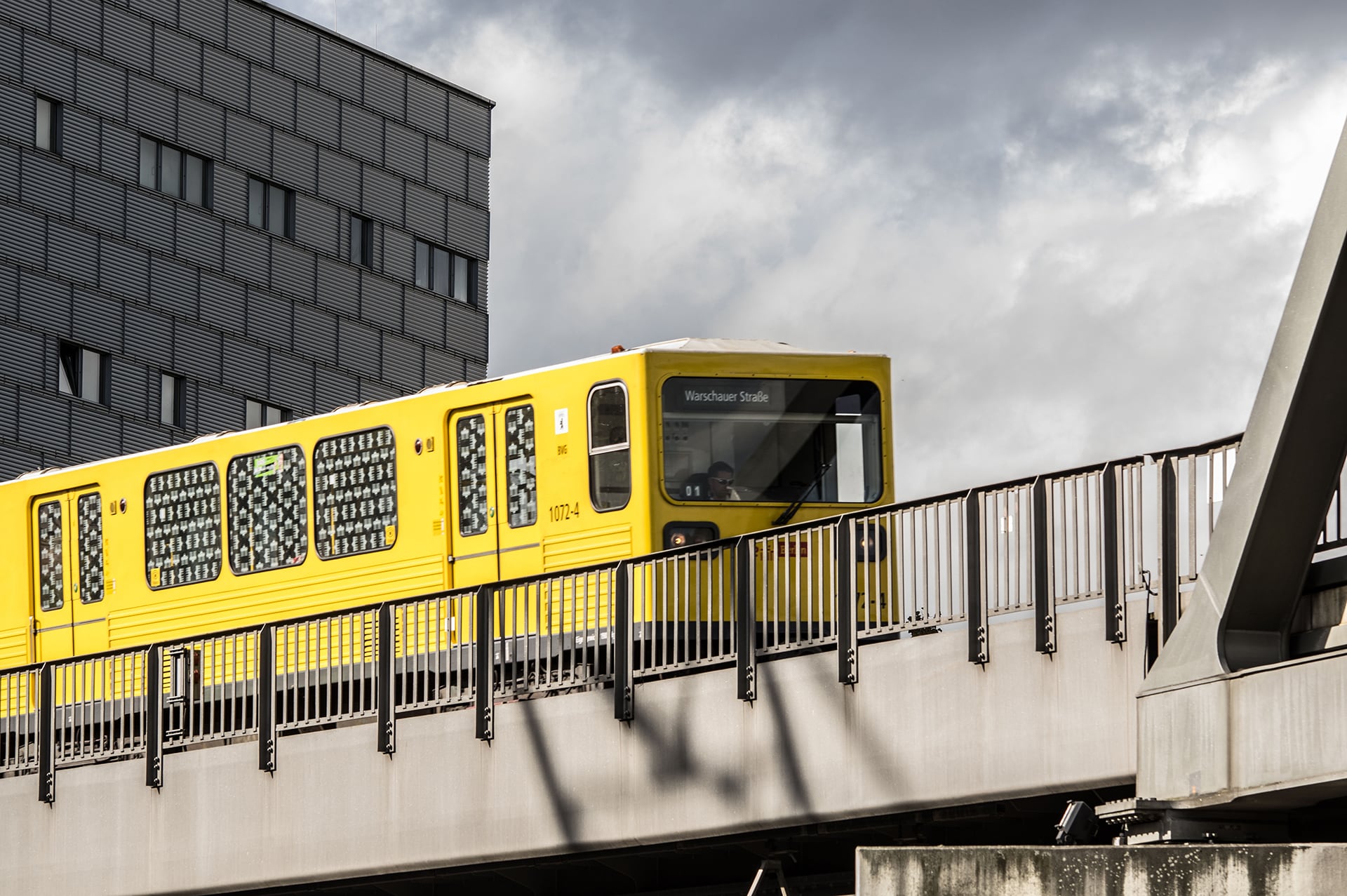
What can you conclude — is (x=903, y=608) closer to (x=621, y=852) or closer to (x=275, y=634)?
(x=621, y=852)

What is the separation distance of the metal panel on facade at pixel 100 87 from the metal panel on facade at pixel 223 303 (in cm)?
455

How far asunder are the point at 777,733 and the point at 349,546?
24.8 feet

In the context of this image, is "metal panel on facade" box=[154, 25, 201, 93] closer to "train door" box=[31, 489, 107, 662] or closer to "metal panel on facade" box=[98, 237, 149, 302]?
"metal panel on facade" box=[98, 237, 149, 302]

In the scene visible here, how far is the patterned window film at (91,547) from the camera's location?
2477 centimetres

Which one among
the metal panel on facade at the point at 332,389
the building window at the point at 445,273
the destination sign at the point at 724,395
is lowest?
the destination sign at the point at 724,395

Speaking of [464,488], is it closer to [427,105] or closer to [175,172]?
[175,172]

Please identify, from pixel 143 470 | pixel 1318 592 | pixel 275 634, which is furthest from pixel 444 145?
pixel 1318 592

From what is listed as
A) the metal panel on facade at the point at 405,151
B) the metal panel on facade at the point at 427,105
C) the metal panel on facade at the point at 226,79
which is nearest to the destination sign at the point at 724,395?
the metal panel on facade at the point at 226,79

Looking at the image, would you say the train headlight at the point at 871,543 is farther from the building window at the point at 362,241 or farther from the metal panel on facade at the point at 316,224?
the building window at the point at 362,241

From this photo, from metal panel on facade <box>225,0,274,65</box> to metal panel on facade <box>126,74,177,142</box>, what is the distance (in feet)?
7.05

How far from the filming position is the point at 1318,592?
492 inches

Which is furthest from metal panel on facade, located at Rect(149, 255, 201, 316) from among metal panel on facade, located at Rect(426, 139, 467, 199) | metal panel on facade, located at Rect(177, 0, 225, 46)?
metal panel on facade, located at Rect(426, 139, 467, 199)

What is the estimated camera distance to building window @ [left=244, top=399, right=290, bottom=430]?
5531 cm

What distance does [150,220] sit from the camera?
53250 millimetres
